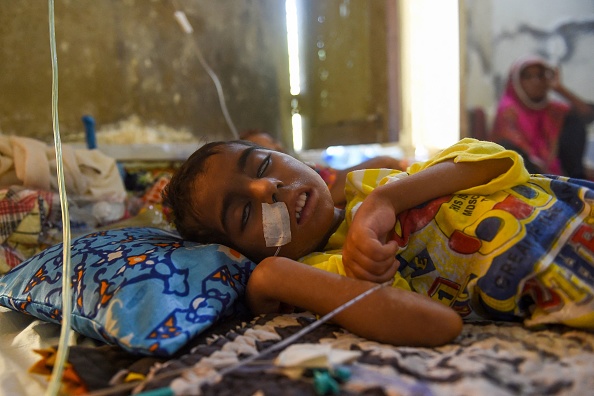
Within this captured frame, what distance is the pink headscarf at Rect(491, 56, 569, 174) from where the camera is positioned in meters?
3.12

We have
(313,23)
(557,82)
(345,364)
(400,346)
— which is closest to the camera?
(345,364)

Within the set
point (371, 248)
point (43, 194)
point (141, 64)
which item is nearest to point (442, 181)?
point (371, 248)

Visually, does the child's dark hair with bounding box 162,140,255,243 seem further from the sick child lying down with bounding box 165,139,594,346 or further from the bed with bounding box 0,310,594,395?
the bed with bounding box 0,310,594,395

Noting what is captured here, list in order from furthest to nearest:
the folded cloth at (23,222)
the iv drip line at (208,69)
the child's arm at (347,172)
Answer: the iv drip line at (208,69) → the child's arm at (347,172) → the folded cloth at (23,222)

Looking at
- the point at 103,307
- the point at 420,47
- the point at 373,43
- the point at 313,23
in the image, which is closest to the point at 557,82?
the point at 420,47

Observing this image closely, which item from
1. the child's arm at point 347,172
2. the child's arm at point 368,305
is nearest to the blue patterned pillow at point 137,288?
the child's arm at point 368,305

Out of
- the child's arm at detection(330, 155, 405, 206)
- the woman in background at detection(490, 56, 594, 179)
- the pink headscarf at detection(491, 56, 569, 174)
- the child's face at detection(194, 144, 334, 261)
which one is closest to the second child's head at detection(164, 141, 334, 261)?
the child's face at detection(194, 144, 334, 261)

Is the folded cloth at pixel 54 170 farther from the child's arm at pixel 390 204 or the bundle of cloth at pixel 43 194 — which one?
the child's arm at pixel 390 204

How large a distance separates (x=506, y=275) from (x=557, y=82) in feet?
9.37

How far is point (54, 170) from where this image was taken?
1.64 m

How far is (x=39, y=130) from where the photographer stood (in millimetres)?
2094

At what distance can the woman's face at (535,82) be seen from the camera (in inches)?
125

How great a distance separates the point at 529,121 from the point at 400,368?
9.86 feet

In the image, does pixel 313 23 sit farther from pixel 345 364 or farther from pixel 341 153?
pixel 345 364
